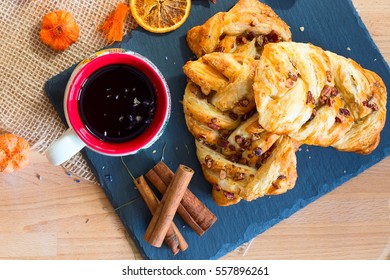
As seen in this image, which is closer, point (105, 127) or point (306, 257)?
point (105, 127)

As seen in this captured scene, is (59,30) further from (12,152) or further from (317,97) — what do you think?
(317,97)

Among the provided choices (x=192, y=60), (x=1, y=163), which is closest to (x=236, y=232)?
(x=192, y=60)

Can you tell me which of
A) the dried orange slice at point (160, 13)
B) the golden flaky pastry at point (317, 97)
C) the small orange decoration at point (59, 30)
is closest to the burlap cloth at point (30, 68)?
the small orange decoration at point (59, 30)

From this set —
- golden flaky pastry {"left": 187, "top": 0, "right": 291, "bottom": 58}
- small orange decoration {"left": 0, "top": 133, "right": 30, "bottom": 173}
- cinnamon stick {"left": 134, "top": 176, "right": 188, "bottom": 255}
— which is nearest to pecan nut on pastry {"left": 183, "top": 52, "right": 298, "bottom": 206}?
golden flaky pastry {"left": 187, "top": 0, "right": 291, "bottom": 58}

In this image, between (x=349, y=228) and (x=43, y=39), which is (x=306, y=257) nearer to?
(x=349, y=228)

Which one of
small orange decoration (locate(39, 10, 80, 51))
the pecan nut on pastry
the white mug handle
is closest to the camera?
the white mug handle

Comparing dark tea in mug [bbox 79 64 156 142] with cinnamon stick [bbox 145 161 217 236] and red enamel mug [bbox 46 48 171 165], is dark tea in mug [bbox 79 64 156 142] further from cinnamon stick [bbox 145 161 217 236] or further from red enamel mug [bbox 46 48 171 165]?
cinnamon stick [bbox 145 161 217 236]

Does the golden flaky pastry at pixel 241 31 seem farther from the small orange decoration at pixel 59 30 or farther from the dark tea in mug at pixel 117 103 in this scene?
the small orange decoration at pixel 59 30
